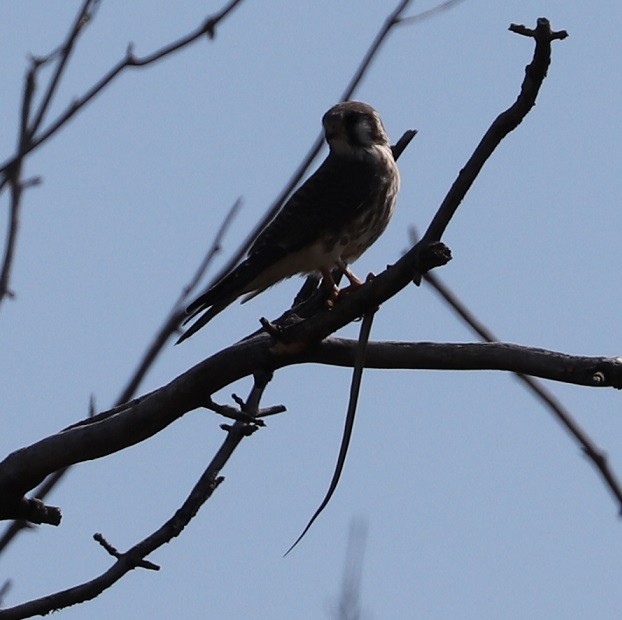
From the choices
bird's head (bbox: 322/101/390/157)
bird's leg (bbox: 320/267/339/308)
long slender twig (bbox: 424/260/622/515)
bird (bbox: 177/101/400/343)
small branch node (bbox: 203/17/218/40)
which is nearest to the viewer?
long slender twig (bbox: 424/260/622/515)

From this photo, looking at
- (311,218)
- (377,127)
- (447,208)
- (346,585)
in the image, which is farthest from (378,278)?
(377,127)

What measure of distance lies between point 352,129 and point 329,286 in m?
1.42

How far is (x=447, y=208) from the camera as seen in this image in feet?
7.75

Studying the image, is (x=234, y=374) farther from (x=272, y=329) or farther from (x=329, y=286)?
(x=329, y=286)

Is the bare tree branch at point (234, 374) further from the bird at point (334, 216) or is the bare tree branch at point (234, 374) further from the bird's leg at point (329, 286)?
the bird at point (334, 216)

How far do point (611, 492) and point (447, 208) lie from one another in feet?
1.96

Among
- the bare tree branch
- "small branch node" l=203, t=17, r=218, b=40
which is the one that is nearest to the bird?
"small branch node" l=203, t=17, r=218, b=40

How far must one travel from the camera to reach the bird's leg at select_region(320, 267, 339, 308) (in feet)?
12.2

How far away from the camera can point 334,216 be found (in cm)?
471

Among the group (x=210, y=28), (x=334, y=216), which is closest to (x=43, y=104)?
(x=210, y=28)

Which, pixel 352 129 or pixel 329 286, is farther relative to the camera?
pixel 352 129

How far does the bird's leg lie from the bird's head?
33.1 inches

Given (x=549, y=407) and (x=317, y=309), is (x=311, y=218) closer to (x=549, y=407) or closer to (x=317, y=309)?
(x=317, y=309)

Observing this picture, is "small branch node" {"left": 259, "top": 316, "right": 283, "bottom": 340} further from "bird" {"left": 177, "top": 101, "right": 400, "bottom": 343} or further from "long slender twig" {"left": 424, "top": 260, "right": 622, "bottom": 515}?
"bird" {"left": 177, "top": 101, "right": 400, "bottom": 343}
